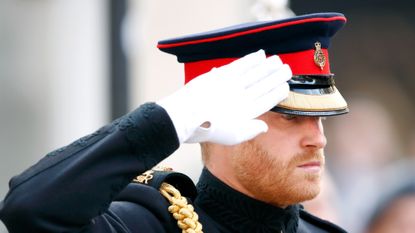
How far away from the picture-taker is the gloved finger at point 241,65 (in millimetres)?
3932

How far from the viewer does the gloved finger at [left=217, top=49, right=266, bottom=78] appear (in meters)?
3.93

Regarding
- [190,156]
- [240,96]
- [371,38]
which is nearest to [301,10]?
[371,38]

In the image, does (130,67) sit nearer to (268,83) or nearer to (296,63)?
(296,63)

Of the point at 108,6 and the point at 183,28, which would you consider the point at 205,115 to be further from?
the point at 108,6

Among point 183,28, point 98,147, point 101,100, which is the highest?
point 98,147

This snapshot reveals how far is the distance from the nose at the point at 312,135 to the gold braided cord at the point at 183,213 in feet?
1.18

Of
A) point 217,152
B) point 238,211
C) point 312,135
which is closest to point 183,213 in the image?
point 238,211

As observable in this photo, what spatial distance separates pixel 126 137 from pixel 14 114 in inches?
271

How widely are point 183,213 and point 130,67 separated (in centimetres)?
691

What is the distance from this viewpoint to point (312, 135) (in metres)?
4.26

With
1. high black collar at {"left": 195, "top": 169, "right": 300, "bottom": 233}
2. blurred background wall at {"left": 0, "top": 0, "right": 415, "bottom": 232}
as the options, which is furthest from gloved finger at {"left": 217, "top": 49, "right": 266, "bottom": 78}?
blurred background wall at {"left": 0, "top": 0, "right": 415, "bottom": 232}

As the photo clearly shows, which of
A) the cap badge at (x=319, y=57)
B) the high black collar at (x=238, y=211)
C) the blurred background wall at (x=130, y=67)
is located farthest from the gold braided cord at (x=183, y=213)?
the blurred background wall at (x=130, y=67)

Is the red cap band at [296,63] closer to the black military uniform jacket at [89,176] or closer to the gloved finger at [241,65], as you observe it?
the gloved finger at [241,65]

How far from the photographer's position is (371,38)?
10891 millimetres
